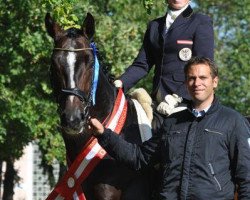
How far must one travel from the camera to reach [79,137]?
7.95 m

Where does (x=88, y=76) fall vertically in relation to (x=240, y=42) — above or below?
above

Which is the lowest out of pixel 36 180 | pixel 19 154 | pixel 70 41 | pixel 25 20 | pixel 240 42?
pixel 36 180

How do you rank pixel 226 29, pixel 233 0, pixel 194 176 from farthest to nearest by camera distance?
pixel 226 29
pixel 233 0
pixel 194 176

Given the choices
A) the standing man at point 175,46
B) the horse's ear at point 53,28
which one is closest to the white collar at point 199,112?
the standing man at point 175,46

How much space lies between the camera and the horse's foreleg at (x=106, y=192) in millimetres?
7668

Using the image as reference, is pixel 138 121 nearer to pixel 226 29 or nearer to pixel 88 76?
pixel 88 76

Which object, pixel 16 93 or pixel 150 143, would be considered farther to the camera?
pixel 16 93

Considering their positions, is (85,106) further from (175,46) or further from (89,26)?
(175,46)

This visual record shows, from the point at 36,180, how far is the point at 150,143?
3578cm

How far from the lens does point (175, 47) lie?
8594 mm

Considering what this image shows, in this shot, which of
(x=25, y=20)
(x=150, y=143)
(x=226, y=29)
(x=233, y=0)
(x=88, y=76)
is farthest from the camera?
(x=226, y=29)

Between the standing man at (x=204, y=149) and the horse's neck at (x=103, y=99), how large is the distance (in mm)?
1371

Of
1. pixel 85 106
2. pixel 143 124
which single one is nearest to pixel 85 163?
pixel 85 106

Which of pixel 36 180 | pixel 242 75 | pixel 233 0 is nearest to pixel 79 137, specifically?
pixel 242 75
